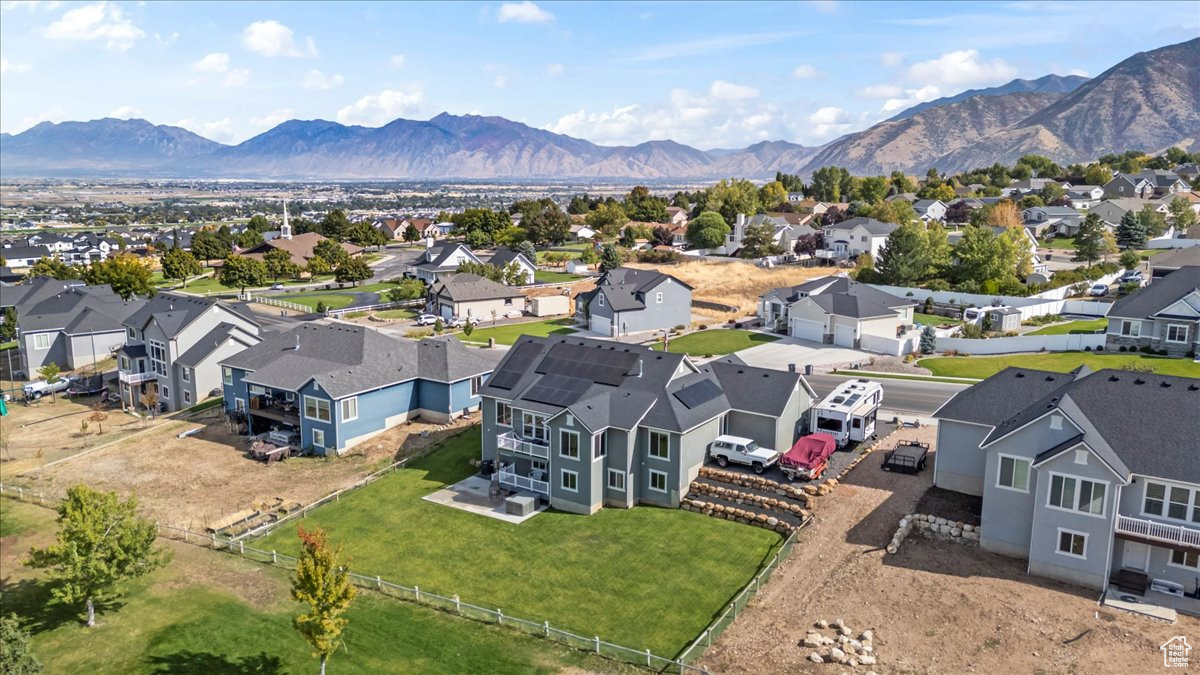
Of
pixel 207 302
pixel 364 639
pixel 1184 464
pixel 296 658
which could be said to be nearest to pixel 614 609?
pixel 364 639

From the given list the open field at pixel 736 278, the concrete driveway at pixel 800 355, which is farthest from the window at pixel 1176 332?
the open field at pixel 736 278

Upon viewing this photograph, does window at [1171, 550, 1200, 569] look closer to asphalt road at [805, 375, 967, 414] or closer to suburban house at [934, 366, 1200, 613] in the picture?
suburban house at [934, 366, 1200, 613]

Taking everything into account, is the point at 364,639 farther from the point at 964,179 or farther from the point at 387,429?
the point at 964,179

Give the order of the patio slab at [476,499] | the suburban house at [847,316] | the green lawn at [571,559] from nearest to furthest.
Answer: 1. the green lawn at [571,559]
2. the patio slab at [476,499]
3. the suburban house at [847,316]

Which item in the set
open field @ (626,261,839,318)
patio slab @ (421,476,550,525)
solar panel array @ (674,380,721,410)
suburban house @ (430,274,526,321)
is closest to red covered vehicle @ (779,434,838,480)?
solar panel array @ (674,380,721,410)

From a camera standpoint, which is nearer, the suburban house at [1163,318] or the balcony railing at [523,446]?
the balcony railing at [523,446]

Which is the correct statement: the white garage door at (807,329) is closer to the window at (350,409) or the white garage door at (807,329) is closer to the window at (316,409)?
the window at (350,409)
